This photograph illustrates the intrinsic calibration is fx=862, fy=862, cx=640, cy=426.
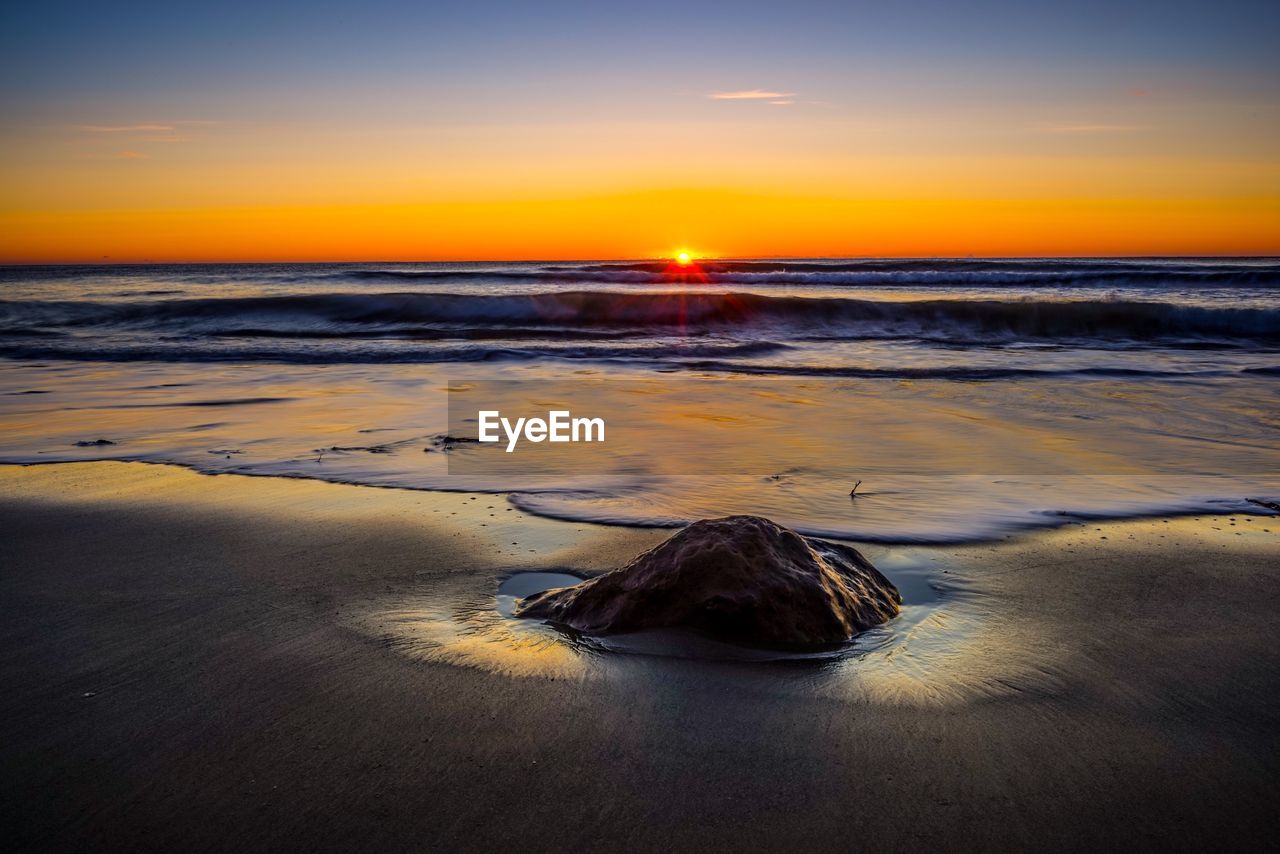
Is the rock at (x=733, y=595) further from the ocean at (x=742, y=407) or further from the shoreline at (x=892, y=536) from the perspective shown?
the ocean at (x=742, y=407)

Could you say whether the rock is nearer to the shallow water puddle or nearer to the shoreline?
the shallow water puddle

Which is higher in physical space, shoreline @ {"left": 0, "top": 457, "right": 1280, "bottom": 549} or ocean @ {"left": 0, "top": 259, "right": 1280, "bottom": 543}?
ocean @ {"left": 0, "top": 259, "right": 1280, "bottom": 543}

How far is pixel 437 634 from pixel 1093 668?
5.80 ft

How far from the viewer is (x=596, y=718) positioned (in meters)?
1.99

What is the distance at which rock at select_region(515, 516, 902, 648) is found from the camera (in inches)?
92.6

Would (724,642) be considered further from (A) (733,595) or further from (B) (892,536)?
(B) (892,536)

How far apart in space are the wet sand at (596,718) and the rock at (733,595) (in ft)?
0.51

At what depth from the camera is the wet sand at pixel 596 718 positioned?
1.62 m

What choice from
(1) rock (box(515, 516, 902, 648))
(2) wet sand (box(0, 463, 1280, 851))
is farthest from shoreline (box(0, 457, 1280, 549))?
(1) rock (box(515, 516, 902, 648))

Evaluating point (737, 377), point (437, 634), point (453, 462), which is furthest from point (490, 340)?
point (437, 634)

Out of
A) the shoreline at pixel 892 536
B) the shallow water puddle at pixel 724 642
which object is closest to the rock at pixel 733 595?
the shallow water puddle at pixel 724 642

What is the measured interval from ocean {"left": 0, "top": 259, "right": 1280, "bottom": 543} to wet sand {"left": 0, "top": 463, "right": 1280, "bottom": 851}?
953 millimetres

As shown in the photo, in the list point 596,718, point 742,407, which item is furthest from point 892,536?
point 742,407

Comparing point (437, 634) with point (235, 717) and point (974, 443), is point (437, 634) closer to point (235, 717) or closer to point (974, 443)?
point (235, 717)
